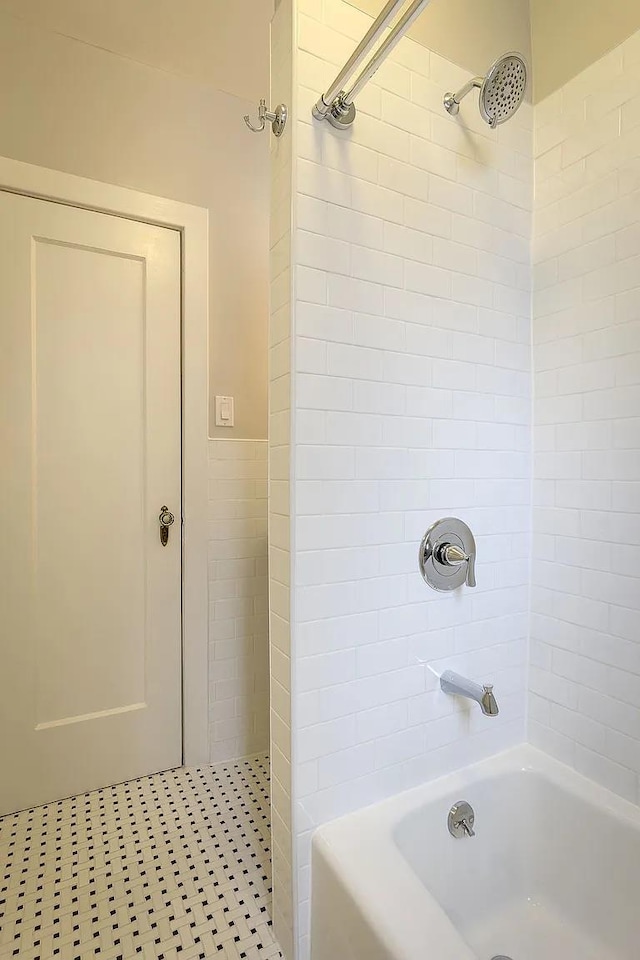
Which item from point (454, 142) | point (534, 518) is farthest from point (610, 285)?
point (534, 518)

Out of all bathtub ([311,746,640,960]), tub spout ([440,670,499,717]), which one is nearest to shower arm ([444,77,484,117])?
tub spout ([440,670,499,717])

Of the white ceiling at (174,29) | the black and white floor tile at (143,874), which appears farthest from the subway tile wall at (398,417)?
the white ceiling at (174,29)

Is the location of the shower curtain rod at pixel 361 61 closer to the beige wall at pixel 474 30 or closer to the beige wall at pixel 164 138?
the beige wall at pixel 474 30

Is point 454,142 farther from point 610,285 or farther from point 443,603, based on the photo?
point 443,603

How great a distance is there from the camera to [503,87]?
3.60ft

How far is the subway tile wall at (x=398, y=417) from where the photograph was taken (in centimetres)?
113

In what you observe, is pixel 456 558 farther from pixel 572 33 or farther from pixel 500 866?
pixel 572 33

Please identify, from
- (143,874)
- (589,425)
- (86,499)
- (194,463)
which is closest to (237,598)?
(194,463)

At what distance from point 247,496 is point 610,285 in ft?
4.72

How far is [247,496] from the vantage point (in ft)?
6.66

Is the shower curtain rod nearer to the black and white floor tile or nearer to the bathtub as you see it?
the bathtub

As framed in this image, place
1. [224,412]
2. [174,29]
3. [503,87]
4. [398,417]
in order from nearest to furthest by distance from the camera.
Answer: [503,87]
[398,417]
[174,29]
[224,412]

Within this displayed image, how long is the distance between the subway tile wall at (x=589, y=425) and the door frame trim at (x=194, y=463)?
122 centimetres

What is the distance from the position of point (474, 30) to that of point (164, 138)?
1.14m
